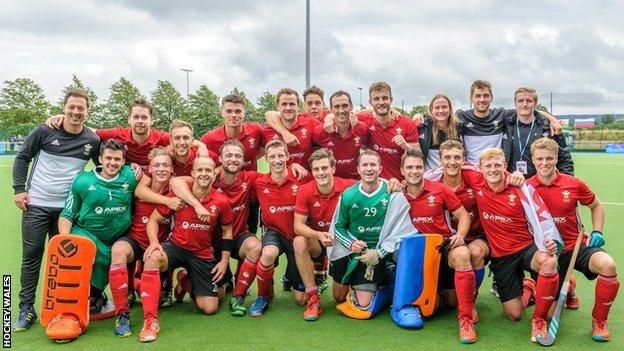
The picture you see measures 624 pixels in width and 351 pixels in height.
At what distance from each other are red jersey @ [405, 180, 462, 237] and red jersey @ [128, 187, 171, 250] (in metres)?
2.05

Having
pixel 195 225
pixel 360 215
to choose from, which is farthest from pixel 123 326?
pixel 360 215

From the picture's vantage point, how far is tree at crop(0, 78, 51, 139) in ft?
117

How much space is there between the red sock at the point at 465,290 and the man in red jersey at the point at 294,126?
6.90 ft

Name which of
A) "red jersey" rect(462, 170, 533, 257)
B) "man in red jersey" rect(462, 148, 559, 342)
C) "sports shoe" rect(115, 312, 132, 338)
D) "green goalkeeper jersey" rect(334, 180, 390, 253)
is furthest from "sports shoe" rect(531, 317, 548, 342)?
"sports shoe" rect(115, 312, 132, 338)

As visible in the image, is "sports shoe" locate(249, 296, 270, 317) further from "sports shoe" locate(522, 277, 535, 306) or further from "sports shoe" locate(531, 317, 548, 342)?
"sports shoe" locate(522, 277, 535, 306)

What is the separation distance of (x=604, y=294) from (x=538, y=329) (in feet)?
1.67

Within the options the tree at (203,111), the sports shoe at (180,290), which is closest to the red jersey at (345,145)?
the sports shoe at (180,290)

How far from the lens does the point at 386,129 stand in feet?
17.5

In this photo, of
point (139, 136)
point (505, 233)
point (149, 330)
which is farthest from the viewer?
point (139, 136)

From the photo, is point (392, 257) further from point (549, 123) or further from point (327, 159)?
point (549, 123)

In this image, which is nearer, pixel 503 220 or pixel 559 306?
pixel 559 306

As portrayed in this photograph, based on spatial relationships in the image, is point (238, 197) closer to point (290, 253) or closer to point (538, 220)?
point (290, 253)

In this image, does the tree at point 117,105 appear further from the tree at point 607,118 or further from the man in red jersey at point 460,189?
the tree at point 607,118

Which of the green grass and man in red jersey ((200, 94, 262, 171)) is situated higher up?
man in red jersey ((200, 94, 262, 171))
